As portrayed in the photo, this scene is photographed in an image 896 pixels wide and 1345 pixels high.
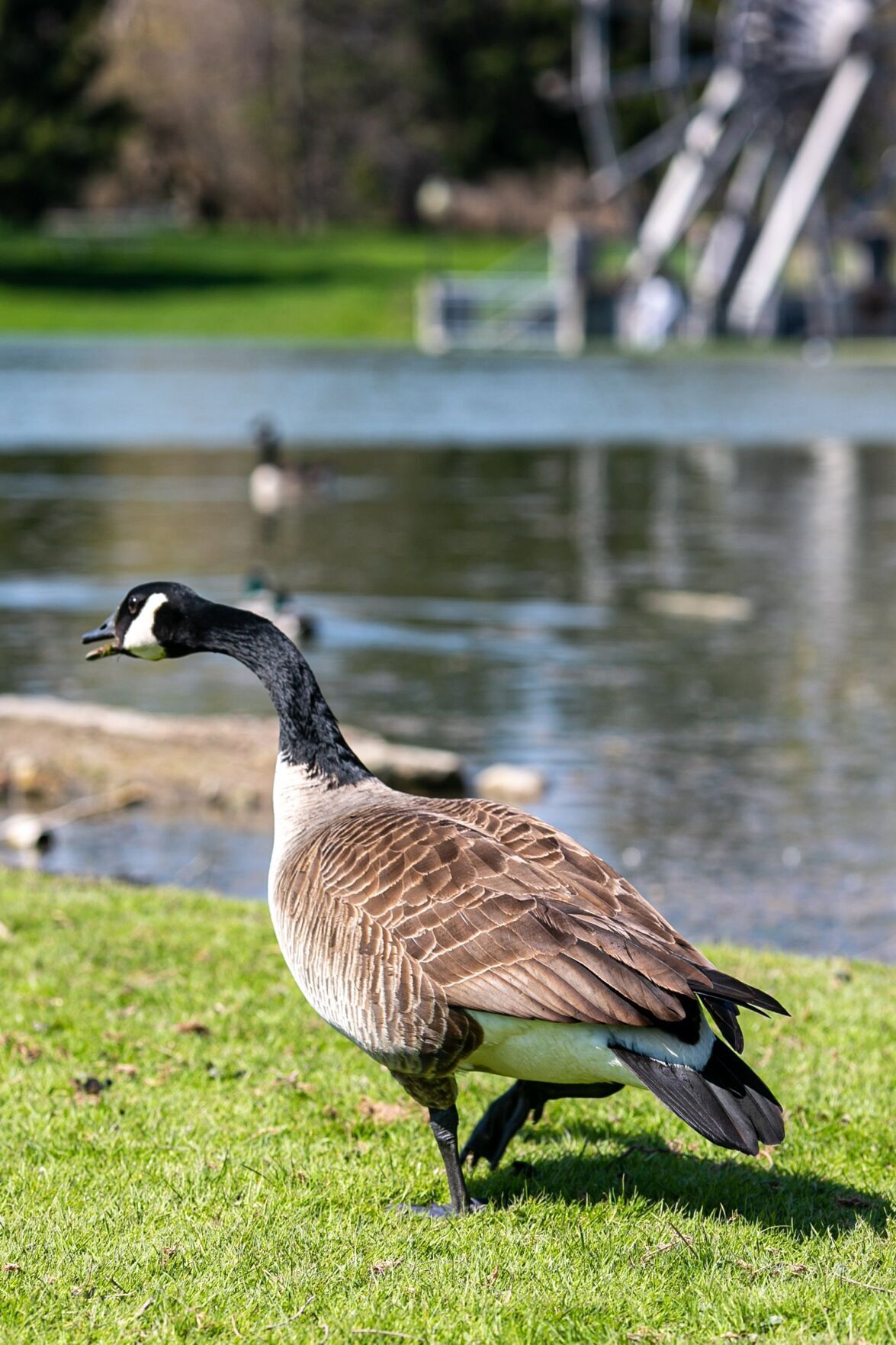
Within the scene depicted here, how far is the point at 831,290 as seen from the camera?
55.6 meters

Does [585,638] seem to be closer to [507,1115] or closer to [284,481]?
[284,481]

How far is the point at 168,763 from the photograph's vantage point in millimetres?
10148

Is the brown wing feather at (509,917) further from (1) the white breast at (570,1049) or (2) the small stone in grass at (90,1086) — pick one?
(2) the small stone in grass at (90,1086)

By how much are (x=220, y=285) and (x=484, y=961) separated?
62.2m

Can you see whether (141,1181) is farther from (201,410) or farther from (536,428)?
(201,410)

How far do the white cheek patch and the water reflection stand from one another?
3.72 m

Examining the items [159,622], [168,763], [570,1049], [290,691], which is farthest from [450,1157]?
[168,763]

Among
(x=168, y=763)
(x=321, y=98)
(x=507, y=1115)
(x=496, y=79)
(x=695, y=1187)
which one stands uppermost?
(x=496, y=79)

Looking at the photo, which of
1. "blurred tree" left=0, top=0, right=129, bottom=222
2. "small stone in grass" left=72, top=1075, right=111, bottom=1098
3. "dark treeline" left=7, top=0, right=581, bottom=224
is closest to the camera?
"small stone in grass" left=72, top=1075, right=111, bottom=1098

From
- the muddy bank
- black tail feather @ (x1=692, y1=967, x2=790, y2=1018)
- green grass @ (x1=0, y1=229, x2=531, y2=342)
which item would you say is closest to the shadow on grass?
black tail feather @ (x1=692, y1=967, x2=790, y2=1018)

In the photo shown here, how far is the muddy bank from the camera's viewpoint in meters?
9.82

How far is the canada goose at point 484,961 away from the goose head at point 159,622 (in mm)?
390

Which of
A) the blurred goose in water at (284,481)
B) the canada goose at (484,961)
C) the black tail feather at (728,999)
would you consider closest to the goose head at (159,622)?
the canada goose at (484,961)

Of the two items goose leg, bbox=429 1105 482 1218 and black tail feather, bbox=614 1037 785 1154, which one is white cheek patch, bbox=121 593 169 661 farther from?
black tail feather, bbox=614 1037 785 1154
